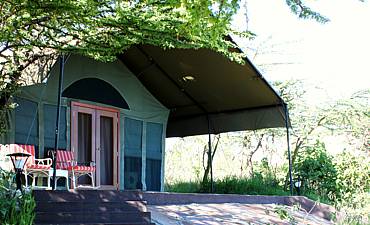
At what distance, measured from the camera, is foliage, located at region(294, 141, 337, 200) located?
43.1 feet

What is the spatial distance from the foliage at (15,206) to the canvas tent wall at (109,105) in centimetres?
279

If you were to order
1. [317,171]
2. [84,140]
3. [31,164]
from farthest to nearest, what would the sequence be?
[317,171] < [84,140] < [31,164]

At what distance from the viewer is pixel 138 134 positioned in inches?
452

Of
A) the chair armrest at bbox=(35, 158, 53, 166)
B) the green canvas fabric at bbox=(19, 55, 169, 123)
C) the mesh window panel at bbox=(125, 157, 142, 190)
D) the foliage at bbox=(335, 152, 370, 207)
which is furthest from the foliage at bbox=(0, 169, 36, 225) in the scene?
the foliage at bbox=(335, 152, 370, 207)

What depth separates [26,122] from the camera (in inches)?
358

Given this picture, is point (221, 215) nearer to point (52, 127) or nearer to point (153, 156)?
point (52, 127)

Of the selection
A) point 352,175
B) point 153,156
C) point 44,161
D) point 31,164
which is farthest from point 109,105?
point 352,175

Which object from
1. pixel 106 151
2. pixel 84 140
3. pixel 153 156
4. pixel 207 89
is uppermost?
pixel 207 89

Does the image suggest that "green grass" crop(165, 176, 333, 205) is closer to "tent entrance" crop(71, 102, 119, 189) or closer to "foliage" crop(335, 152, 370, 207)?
"foliage" crop(335, 152, 370, 207)

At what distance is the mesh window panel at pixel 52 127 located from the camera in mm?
9406

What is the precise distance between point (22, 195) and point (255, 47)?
10459 millimetres

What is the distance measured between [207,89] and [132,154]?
2.22m

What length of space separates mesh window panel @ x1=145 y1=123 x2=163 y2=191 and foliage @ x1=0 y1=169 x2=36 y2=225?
5388 mm

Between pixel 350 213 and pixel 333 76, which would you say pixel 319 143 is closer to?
pixel 333 76
